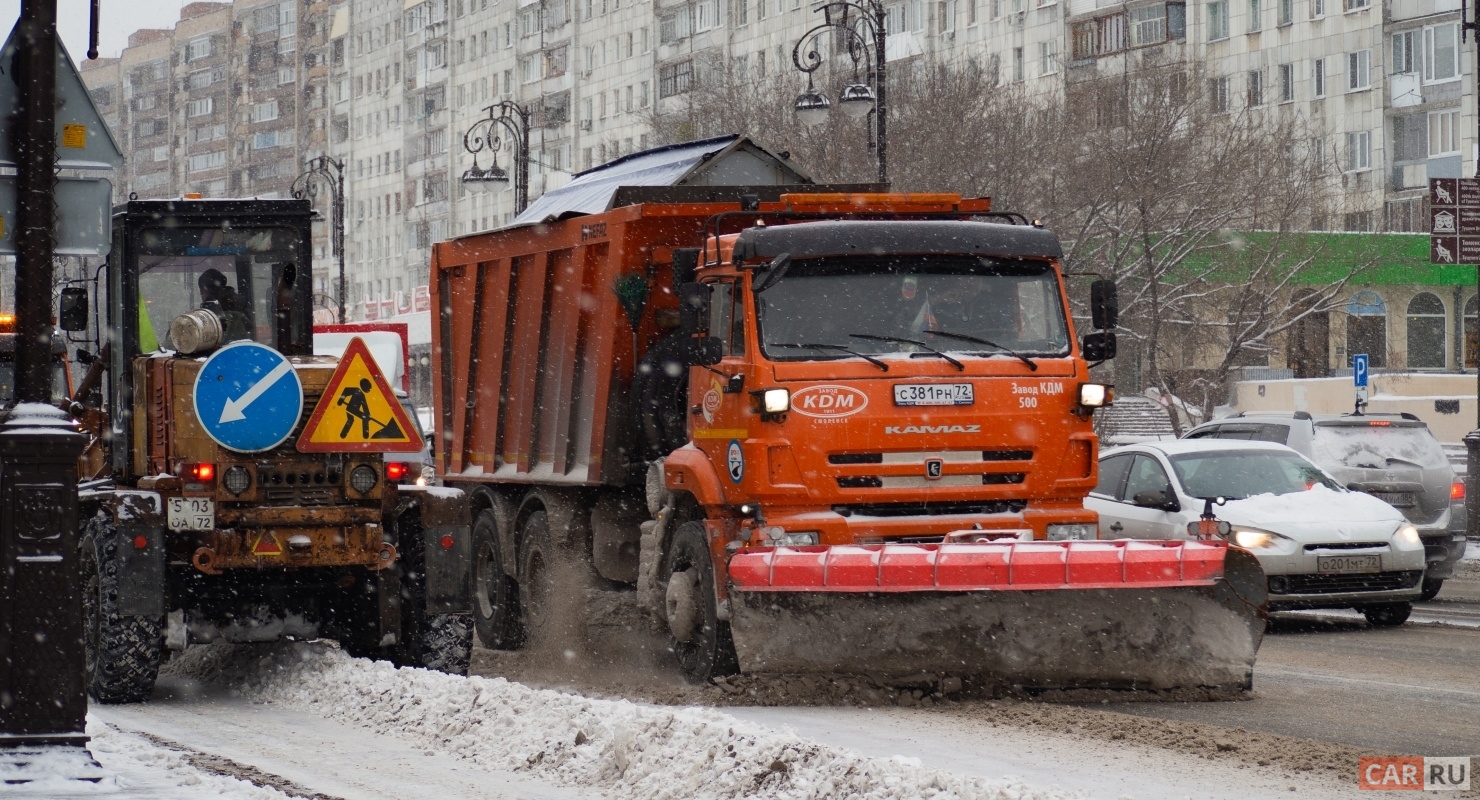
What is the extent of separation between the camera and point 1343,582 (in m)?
15.3

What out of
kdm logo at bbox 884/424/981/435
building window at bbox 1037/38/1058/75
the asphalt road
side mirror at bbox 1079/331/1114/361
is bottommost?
the asphalt road

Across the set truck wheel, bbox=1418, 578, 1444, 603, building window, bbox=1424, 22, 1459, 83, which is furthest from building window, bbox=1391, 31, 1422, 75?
truck wheel, bbox=1418, 578, 1444, 603

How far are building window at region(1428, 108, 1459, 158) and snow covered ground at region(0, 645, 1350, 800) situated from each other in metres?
54.4

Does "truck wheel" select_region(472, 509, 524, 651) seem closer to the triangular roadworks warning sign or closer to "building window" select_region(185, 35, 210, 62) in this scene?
the triangular roadworks warning sign

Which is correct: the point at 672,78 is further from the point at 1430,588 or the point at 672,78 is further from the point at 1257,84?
the point at 1430,588

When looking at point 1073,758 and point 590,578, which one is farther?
point 590,578

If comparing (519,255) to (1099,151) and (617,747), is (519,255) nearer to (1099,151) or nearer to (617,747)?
(617,747)

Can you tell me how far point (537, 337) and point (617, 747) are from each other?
665cm

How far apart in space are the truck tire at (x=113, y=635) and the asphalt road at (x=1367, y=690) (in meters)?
5.15

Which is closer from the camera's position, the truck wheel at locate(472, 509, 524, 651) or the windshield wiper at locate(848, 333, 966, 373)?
the windshield wiper at locate(848, 333, 966, 373)

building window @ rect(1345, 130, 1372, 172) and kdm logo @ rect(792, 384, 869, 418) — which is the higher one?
building window @ rect(1345, 130, 1372, 172)

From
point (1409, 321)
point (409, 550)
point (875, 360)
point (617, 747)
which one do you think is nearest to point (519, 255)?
point (409, 550)

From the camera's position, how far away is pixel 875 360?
458 inches

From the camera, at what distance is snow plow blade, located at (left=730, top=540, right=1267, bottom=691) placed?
11.0 meters
